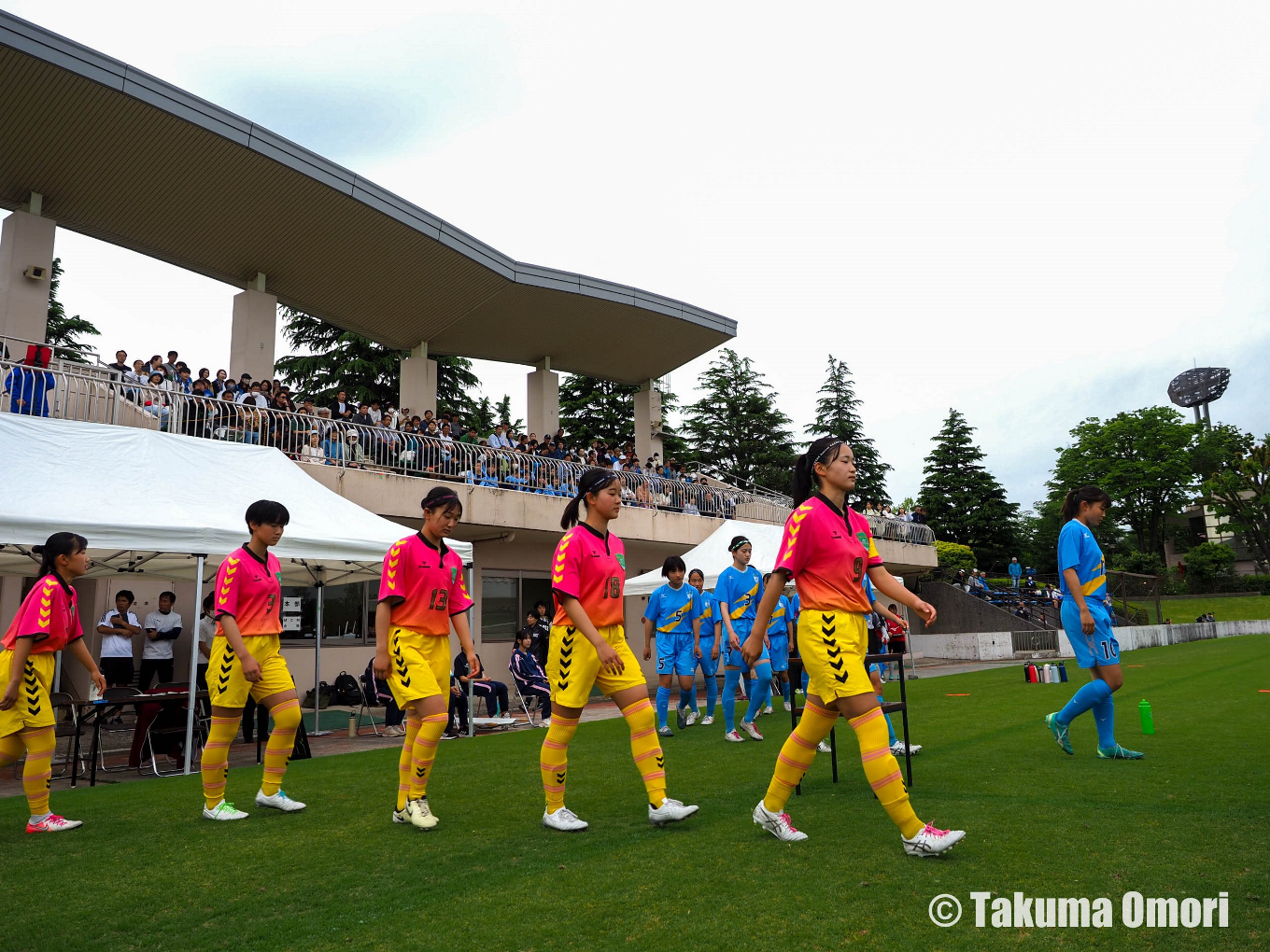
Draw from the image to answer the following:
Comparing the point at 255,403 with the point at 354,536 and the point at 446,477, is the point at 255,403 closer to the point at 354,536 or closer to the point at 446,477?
the point at 446,477

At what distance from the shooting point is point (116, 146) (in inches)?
594

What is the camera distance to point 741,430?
47531mm

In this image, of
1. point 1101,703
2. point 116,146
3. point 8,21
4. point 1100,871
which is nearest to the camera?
point 1100,871

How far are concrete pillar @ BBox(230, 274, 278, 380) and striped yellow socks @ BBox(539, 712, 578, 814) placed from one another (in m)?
15.7

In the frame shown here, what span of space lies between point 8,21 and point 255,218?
5.13 metres

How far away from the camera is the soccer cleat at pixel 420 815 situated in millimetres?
5059

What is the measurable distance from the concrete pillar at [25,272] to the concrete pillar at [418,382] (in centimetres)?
835

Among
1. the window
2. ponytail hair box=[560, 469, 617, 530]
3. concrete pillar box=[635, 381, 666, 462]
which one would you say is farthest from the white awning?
concrete pillar box=[635, 381, 666, 462]

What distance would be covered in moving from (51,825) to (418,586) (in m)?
2.79

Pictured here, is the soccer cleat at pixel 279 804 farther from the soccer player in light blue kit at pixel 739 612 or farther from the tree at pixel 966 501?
the tree at pixel 966 501

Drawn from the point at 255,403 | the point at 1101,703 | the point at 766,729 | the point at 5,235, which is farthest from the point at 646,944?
the point at 5,235

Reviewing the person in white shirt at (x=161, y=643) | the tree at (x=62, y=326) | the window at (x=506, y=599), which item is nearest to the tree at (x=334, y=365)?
the tree at (x=62, y=326)

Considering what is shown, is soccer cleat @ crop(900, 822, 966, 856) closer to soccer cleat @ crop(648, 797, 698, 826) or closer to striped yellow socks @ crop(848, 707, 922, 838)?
striped yellow socks @ crop(848, 707, 922, 838)

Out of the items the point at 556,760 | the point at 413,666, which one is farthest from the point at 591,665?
the point at 413,666
